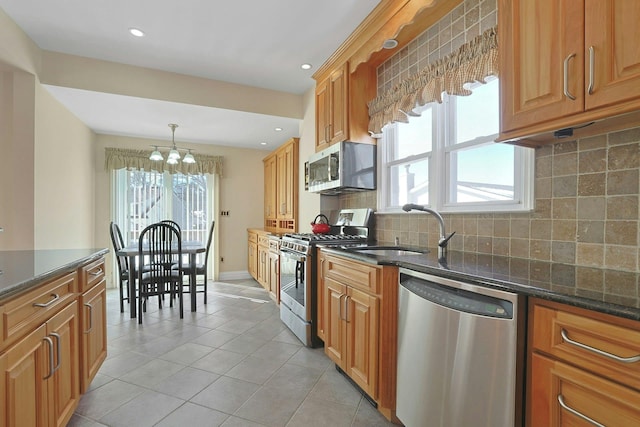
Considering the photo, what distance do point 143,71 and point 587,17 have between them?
3567 mm

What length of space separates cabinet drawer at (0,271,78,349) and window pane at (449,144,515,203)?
225 centimetres

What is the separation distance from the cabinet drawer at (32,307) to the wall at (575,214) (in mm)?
1910

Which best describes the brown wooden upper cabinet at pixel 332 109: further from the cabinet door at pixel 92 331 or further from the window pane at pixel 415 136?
the cabinet door at pixel 92 331

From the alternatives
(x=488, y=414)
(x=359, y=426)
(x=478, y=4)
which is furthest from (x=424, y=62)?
(x=359, y=426)

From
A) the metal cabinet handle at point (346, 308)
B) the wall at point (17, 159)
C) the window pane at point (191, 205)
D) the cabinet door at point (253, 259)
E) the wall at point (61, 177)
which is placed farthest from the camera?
the window pane at point (191, 205)

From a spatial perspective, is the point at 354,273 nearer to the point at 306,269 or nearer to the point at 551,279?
the point at 306,269

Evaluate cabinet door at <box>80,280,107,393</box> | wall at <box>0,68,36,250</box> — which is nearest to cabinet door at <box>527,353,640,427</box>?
cabinet door at <box>80,280,107,393</box>

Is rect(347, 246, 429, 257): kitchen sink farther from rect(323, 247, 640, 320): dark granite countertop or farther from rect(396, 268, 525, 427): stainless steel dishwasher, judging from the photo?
rect(396, 268, 525, 427): stainless steel dishwasher

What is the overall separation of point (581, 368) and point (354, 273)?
3.80ft

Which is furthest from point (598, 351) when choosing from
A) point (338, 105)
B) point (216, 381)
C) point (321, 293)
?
point (338, 105)

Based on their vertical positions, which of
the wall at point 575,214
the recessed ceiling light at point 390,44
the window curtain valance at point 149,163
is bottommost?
the wall at point 575,214

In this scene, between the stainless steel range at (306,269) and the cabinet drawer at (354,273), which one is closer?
the cabinet drawer at (354,273)

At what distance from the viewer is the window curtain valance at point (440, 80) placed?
1.64 m

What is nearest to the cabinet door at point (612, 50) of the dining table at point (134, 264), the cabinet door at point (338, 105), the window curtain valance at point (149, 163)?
the cabinet door at point (338, 105)
